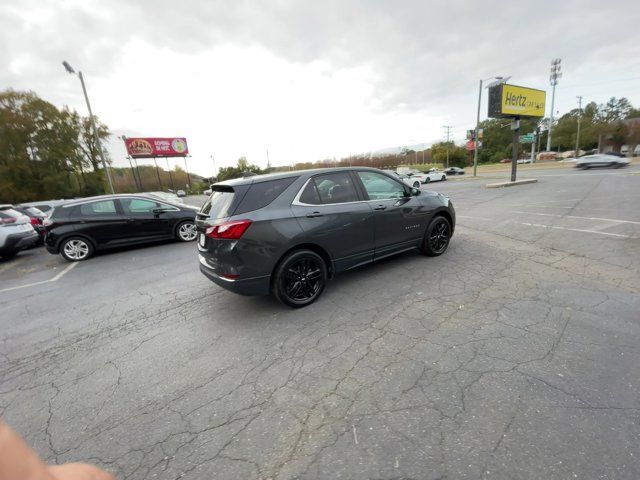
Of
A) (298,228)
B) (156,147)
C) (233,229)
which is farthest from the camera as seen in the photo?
(156,147)

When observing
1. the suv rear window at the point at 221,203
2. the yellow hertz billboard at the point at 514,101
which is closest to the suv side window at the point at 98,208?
the suv rear window at the point at 221,203

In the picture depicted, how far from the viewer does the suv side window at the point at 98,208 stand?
7262 millimetres

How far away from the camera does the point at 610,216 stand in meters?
7.59

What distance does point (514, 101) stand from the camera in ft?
55.7

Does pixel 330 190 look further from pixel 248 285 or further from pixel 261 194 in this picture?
pixel 248 285

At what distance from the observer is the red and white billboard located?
140ft

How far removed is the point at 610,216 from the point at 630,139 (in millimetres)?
61213

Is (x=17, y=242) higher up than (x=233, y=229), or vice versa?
(x=233, y=229)

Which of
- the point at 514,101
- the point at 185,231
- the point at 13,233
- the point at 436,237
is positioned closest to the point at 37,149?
the point at 13,233

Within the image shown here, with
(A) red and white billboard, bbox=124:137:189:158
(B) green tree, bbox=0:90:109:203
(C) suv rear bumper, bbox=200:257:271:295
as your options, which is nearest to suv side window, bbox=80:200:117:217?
(C) suv rear bumper, bbox=200:257:271:295

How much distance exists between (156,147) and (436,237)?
49.4 m

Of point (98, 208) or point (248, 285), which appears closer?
point (248, 285)

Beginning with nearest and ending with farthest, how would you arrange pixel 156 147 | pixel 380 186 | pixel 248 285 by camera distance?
pixel 248 285 → pixel 380 186 → pixel 156 147

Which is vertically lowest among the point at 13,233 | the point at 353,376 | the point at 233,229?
the point at 353,376
